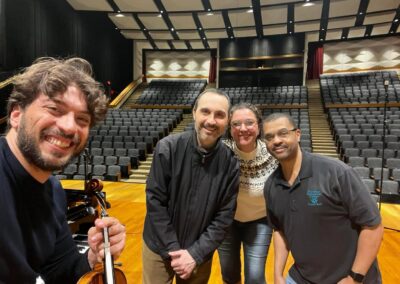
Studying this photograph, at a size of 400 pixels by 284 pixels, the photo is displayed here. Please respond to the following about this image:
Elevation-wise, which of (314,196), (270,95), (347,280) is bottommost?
(347,280)

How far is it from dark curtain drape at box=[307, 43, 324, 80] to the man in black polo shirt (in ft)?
46.8

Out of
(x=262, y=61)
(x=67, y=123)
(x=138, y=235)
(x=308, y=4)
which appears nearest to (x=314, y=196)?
(x=67, y=123)

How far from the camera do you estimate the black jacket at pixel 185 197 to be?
131 centimetres

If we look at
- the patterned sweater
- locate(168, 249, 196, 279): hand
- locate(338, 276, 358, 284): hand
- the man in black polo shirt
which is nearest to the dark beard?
locate(168, 249, 196, 279): hand

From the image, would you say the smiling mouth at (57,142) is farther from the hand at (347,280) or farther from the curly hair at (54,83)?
the hand at (347,280)

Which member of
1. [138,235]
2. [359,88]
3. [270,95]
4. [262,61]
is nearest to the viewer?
[138,235]

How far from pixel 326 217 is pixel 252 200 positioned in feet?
1.56

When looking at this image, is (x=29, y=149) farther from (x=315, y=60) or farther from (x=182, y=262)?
(x=315, y=60)

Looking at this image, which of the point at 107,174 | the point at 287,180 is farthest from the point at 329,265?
the point at 107,174

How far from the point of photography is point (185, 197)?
1322mm

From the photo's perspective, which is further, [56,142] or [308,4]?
[308,4]

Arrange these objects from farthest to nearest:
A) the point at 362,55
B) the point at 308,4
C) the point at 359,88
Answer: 1. the point at 362,55
2. the point at 359,88
3. the point at 308,4

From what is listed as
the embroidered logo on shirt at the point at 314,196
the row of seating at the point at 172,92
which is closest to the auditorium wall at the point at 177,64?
the row of seating at the point at 172,92

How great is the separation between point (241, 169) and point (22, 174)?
1162mm
